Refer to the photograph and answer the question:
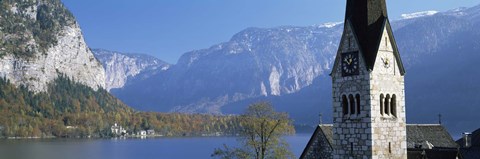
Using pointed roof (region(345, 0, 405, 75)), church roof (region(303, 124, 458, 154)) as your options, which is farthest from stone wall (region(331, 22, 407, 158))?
church roof (region(303, 124, 458, 154))

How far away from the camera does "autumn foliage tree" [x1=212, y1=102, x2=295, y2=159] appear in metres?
53.6

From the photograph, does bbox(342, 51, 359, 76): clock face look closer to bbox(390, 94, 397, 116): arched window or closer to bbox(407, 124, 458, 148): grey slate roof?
bbox(390, 94, 397, 116): arched window

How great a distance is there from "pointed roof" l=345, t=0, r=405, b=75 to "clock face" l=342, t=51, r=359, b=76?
51cm

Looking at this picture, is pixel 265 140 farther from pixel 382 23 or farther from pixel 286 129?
pixel 382 23

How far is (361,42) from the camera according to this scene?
27594 mm

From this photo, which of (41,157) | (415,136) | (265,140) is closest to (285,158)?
(265,140)

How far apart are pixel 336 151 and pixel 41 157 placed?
444 feet

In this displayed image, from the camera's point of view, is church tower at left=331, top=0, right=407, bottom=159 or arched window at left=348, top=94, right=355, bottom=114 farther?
arched window at left=348, top=94, right=355, bottom=114

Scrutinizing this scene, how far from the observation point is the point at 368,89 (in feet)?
87.1

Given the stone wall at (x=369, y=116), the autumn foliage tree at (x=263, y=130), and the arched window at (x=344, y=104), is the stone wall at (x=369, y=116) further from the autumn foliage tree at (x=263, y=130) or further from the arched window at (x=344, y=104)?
the autumn foliage tree at (x=263, y=130)

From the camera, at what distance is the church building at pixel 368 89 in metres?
26.7

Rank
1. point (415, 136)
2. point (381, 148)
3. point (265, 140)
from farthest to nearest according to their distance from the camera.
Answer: point (265, 140)
point (415, 136)
point (381, 148)

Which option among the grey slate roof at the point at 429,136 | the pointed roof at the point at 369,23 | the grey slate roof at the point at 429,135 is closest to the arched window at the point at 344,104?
the pointed roof at the point at 369,23

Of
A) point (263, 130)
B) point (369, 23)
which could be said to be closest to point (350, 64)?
point (369, 23)
